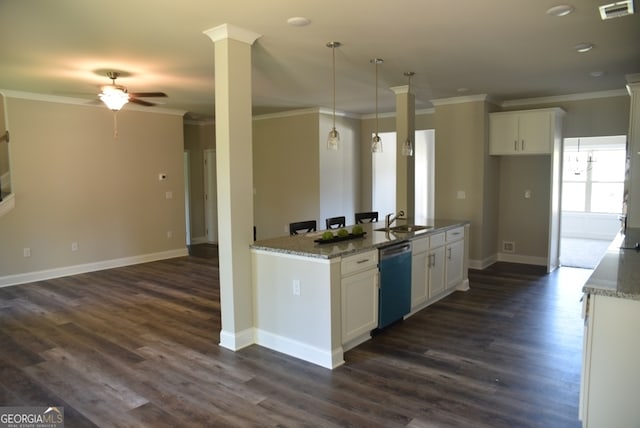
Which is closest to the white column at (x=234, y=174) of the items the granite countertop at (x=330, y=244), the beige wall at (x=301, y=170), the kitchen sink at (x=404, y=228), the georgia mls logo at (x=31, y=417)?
the granite countertop at (x=330, y=244)

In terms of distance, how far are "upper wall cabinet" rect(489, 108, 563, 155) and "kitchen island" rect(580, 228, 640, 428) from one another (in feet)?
14.8

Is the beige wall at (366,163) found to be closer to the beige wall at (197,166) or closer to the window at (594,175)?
the beige wall at (197,166)

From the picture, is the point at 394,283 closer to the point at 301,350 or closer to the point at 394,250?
the point at 394,250

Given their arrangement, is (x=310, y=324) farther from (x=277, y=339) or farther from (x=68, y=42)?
(x=68, y=42)

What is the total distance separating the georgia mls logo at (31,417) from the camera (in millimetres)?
2628

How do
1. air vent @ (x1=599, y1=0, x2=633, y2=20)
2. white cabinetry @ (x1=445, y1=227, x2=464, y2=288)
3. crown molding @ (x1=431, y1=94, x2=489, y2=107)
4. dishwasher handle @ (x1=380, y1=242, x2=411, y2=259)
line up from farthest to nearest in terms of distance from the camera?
crown molding @ (x1=431, y1=94, x2=489, y2=107), white cabinetry @ (x1=445, y1=227, x2=464, y2=288), dishwasher handle @ (x1=380, y1=242, x2=411, y2=259), air vent @ (x1=599, y1=0, x2=633, y2=20)

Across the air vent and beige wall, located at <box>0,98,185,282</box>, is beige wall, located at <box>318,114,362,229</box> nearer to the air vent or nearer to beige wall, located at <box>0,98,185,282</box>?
beige wall, located at <box>0,98,185,282</box>

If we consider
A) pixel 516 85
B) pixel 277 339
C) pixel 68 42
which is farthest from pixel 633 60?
pixel 68 42

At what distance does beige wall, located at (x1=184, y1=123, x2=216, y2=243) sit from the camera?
368 inches

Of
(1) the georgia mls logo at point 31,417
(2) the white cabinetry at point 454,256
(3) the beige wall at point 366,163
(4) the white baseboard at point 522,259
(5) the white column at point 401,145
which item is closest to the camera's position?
(1) the georgia mls logo at point 31,417

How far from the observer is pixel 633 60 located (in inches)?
176

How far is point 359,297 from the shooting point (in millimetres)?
3598

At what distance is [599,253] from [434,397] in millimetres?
6758

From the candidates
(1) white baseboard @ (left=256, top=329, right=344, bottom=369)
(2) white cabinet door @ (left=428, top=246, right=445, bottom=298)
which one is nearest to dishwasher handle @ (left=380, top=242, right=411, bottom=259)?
(2) white cabinet door @ (left=428, top=246, right=445, bottom=298)
